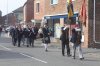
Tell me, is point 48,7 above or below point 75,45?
above

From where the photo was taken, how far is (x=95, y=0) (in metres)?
32.2

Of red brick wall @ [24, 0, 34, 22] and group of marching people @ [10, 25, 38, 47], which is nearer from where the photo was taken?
group of marching people @ [10, 25, 38, 47]

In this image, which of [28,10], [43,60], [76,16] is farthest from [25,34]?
[28,10]

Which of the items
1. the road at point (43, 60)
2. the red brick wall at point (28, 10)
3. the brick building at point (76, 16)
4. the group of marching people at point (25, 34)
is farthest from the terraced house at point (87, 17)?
the red brick wall at point (28, 10)

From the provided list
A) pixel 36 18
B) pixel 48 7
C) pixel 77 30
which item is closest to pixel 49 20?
pixel 48 7

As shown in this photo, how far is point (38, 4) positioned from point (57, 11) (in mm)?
23137

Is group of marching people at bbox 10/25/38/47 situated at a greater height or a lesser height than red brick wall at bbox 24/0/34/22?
lesser

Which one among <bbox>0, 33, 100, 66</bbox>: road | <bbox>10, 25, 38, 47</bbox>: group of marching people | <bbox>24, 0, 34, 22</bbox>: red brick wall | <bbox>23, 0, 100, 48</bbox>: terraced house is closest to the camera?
<bbox>0, 33, 100, 66</bbox>: road

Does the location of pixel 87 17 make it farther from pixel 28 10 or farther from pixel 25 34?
pixel 28 10

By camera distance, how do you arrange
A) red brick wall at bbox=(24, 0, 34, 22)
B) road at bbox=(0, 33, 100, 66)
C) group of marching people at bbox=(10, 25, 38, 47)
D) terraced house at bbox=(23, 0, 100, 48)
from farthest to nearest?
1. red brick wall at bbox=(24, 0, 34, 22)
2. terraced house at bbox=(23, 0, 100, 48)
3. group of marching people at bbox=(10, 25, 38, 47)
4. road at bbox=(0, 33, 100, 66)

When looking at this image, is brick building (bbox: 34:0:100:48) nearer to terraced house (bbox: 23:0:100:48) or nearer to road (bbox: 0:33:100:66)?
terraced house (bbox: 23:0:100:48)

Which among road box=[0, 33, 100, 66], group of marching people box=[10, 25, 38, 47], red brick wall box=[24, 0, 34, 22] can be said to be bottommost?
road box=[0, 33, 100, 66]

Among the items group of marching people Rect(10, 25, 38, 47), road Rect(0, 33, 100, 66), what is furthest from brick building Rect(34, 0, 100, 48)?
road Rect(0, 33, 100, 66)

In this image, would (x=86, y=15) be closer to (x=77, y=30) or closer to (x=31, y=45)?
(x=31, y=45)
